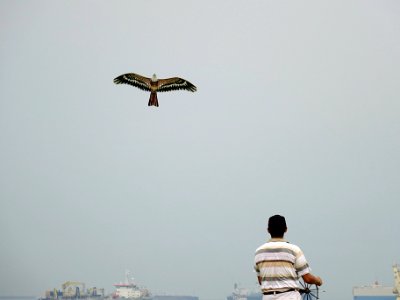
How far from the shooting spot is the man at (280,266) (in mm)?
6969

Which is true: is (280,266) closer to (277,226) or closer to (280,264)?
(280,264)

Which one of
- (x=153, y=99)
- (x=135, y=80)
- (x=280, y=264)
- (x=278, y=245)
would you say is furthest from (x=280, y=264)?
(x=135, y=80)

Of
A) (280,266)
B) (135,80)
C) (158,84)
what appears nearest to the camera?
(280,266)

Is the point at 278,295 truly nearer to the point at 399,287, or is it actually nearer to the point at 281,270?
the point at 281,270

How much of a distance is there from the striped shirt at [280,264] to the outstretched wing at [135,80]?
22780 millimetres

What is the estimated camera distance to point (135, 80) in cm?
3058

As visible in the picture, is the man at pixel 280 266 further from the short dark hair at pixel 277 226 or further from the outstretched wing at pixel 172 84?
the outstretched wing at pixel 172 84

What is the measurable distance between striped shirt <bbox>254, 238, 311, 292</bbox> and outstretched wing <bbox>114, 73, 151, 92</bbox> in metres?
22.8

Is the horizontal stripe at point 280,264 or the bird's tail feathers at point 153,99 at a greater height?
the bird's tail feathers at point 153,99

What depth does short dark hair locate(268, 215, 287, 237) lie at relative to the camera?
7129mm

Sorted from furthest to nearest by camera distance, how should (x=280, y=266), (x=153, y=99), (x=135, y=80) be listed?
(x=135, y=80) → (x=153, y=99) → (x=280, y=266)

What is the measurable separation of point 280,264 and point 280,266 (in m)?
0.02

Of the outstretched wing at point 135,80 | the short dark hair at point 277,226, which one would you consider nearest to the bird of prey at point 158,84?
the outstretched wing at point 135,80

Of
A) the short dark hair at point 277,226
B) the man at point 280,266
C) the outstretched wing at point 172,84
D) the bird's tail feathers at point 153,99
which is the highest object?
the outstretched wing at point 172,84
